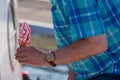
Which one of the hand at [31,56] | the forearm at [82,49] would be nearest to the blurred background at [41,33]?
the hand at [31,56]

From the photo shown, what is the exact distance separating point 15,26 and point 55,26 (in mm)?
1109

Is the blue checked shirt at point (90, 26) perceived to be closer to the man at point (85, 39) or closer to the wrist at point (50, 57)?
the man at point (85, 39)

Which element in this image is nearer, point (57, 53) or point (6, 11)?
point (57, 53)

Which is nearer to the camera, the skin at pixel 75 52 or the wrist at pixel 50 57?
the skin at pixel 75 52

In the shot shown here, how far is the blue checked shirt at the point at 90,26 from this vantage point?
1.95 m

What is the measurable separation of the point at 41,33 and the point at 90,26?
562cm

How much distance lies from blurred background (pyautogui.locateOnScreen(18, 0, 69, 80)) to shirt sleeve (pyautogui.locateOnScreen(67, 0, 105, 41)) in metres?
2.88

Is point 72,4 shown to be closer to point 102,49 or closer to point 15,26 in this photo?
point 102,49

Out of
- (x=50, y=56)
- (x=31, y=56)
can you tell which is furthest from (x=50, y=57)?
(x=31, y=56)

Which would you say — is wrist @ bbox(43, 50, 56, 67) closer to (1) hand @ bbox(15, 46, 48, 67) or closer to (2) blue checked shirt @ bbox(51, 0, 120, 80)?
(1) hand @ bbox(15, 46, 48, 67)

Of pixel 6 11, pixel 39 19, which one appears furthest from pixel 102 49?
pixel 39 19

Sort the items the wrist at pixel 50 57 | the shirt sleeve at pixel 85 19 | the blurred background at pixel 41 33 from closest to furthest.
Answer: the shirt sleeve at pixel 85 19 < the wrist at pixel 50 57 < the blurred background at pixel 41 33

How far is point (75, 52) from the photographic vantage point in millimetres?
2016

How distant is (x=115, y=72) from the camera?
220cm
